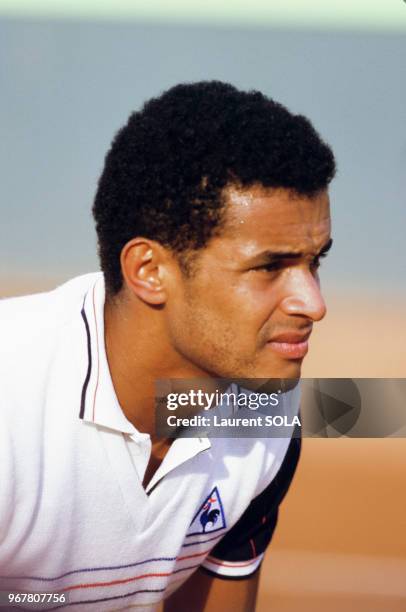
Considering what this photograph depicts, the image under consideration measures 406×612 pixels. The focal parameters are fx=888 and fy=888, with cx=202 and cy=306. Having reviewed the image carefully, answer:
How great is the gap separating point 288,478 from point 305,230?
1.36 ft

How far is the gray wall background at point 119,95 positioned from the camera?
1285 millimetres

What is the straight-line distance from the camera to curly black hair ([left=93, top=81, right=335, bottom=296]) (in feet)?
3.45

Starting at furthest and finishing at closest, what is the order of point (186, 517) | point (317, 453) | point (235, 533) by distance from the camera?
point (317, 453)
point (235, 533)
point (186, 517)

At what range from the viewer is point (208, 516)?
1219 millimetres

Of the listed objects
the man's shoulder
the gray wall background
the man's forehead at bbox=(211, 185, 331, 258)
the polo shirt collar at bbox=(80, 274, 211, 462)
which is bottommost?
the polo shirt collar at bbox=(80, 274, 211, 462)

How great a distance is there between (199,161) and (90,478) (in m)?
0.41

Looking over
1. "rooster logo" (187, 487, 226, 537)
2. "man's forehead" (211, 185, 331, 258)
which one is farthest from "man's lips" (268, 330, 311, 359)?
"rooster logo" (187, 487, 226, 537)

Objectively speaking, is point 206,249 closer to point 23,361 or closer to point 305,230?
point 305,230

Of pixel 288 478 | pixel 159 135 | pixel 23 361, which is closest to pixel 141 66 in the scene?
pixel 159 135

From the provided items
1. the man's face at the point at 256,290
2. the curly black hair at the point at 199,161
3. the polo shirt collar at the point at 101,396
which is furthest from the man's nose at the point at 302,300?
the polo shirt collar at the point at 101,396

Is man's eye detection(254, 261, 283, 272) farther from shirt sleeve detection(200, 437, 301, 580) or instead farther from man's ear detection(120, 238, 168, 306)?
shirt sleeve detection(200, 437, 301, 580)

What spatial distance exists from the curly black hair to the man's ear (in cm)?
2

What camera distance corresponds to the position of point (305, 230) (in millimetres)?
1091

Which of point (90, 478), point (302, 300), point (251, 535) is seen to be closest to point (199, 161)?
point (302, 300)
